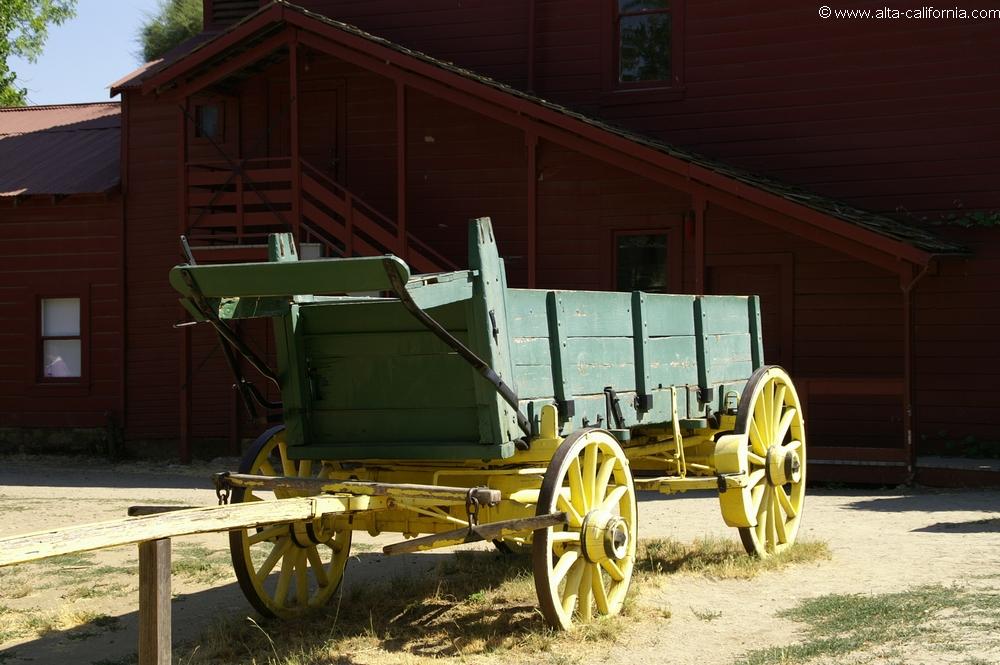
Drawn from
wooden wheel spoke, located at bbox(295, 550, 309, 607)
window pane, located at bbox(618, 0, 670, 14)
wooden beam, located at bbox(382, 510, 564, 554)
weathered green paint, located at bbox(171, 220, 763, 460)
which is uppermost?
window pane, located at bbox(618, 0, 670, 14)

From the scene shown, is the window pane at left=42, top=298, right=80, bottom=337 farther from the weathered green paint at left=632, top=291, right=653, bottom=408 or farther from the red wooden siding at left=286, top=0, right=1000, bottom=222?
the weathered green paint at left=632, top=291, right=653, bottom=408

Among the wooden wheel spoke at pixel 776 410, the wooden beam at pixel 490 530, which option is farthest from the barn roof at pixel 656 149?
the wooden beam at pixel 490 530

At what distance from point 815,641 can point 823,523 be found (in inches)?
182

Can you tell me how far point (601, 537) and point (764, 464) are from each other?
2522 millimetres

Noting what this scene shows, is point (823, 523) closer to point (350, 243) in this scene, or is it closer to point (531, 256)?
point (531, 256)

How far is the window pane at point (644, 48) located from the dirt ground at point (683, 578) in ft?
20.7

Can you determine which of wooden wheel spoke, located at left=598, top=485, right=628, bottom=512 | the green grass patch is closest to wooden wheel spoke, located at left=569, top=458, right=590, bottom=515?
wooden wheel spoke, located at left=598, top=485, right=628, bottom=512

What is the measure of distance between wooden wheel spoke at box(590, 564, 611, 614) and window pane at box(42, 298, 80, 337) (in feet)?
46.6

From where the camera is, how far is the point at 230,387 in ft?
58.6

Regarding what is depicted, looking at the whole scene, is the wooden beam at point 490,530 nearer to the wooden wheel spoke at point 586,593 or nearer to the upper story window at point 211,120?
the wooden wheel spoke at point 586,593

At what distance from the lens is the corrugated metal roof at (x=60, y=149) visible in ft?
61.1

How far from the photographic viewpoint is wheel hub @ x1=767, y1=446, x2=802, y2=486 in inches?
332

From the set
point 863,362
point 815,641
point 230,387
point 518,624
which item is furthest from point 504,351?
point 230,387

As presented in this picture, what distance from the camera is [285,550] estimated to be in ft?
23.2
